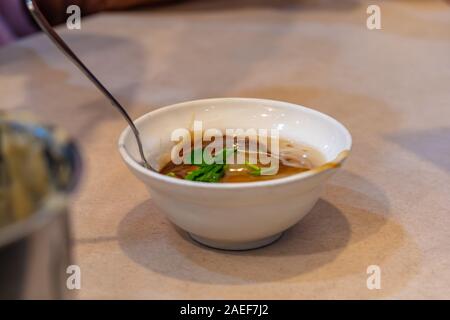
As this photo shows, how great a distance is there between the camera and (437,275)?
0.67m

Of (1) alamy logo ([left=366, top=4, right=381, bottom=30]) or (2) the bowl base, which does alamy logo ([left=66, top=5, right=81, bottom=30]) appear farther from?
(2) the bowl base

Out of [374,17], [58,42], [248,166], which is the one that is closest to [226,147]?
[248,166]

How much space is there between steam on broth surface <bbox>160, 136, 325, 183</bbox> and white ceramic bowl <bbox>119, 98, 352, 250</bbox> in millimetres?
16

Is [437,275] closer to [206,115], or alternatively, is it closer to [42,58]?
[206,115]

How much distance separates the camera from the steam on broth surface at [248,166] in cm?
70

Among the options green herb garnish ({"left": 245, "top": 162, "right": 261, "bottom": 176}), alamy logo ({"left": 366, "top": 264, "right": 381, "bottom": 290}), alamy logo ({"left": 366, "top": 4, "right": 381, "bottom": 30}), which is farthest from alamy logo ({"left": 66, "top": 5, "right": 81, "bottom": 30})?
alamy logo ({"left": 366, "top": 264, "right": 381, "bottom": 290})

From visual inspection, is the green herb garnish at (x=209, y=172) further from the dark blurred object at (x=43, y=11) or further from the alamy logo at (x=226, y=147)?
the dark blurred object at (x=43, y=11)

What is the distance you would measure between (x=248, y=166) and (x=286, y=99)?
51 cm

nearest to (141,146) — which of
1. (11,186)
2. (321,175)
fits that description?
(321,175)

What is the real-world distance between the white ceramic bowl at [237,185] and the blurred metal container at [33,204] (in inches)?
9.1

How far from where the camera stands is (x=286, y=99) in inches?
47.3
